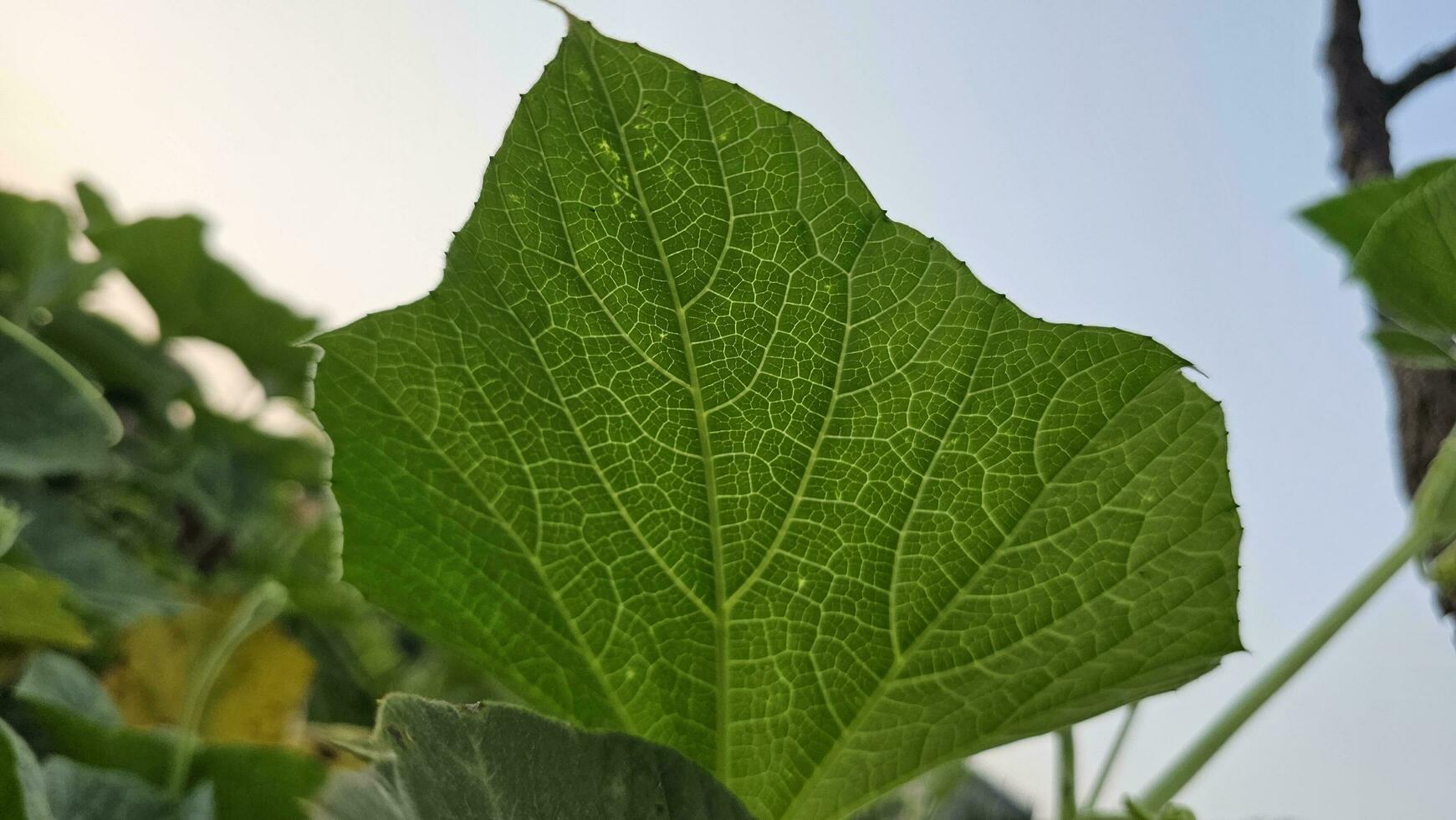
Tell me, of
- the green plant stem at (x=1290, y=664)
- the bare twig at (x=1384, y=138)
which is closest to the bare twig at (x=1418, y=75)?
the bare twig at (x=1384, y=138)

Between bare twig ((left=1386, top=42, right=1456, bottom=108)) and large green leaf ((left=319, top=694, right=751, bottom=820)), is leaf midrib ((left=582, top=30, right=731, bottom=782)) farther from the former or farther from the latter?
bare twig ((left=1386, top=42, right=1456, bottom=108))

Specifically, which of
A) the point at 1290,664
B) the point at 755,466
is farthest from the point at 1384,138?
the point at 755,466

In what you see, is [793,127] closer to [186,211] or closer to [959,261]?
[959,261]

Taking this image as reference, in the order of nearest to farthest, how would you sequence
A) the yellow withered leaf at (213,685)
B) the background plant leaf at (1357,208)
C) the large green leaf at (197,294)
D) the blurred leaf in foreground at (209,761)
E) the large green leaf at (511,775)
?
the large green leaf at (511,775), the background plant leaf at (1357,208), the blurred leaf in foreground at (209,761), the yellow withered leaf at (213,685), the large green leaf at (197,294)

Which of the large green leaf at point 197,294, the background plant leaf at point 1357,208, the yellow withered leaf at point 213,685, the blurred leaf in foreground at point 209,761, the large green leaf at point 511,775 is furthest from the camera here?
the large green leaf at point 197,294

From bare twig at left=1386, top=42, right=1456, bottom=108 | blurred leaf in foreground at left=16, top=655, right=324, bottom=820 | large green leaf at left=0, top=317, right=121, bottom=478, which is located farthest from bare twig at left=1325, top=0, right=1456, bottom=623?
large green leaf at left=0, top=317, right=121, bottom=478

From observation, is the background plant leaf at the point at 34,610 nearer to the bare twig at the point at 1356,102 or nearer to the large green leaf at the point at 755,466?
the large green leaf at the point at 755,466
